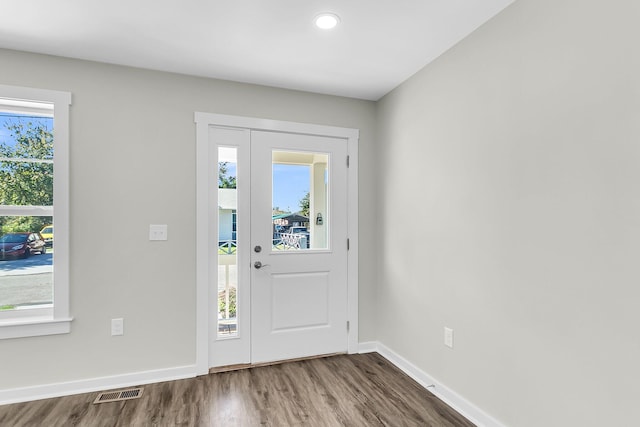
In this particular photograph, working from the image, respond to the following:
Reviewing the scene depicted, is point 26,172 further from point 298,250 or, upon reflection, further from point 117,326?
point 298,250

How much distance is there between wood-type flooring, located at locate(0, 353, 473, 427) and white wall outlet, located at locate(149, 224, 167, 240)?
44.0 inches

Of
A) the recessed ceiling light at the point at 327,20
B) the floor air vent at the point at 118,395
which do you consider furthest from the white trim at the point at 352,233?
the floor air vent at the point at 118,395

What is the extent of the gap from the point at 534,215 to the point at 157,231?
2555 millimetres

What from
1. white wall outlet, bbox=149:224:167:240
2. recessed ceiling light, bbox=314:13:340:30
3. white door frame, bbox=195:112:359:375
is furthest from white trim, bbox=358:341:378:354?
recessed ceiling light, bbox=314:13:340:30

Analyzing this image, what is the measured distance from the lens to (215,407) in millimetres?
2238

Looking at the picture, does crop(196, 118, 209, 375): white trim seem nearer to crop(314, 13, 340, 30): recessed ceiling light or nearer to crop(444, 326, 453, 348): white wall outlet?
crop(314, 13, 340, 30): recessed ceiling light

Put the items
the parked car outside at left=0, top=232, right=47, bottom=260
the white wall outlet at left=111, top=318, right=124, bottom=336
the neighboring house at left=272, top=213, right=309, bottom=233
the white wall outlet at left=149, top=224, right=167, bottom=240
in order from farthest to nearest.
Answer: the neighboring house at left=272, top=213, right=309, bottom=233 → the white wall outlet at left=149, top=224, right=167, bottom=240 → the white wall outlet at left=111, top=318, right=124, bottom=336 → the parked car outside at left=0, top=232, right=47, bottom=260

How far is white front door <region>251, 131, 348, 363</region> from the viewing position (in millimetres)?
2904

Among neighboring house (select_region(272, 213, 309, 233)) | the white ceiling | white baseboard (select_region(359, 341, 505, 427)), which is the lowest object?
white baseboard (select_region(359, 341, 505, 427))

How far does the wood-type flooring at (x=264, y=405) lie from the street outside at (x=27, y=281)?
2.28ft

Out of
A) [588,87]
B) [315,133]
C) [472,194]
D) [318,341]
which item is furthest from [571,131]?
[318,341]

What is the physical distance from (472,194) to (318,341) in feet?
6.16

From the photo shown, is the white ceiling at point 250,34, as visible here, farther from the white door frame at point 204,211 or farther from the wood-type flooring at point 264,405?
the wood-type flooring at point 264,405

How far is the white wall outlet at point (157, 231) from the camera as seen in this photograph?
8.59ft
